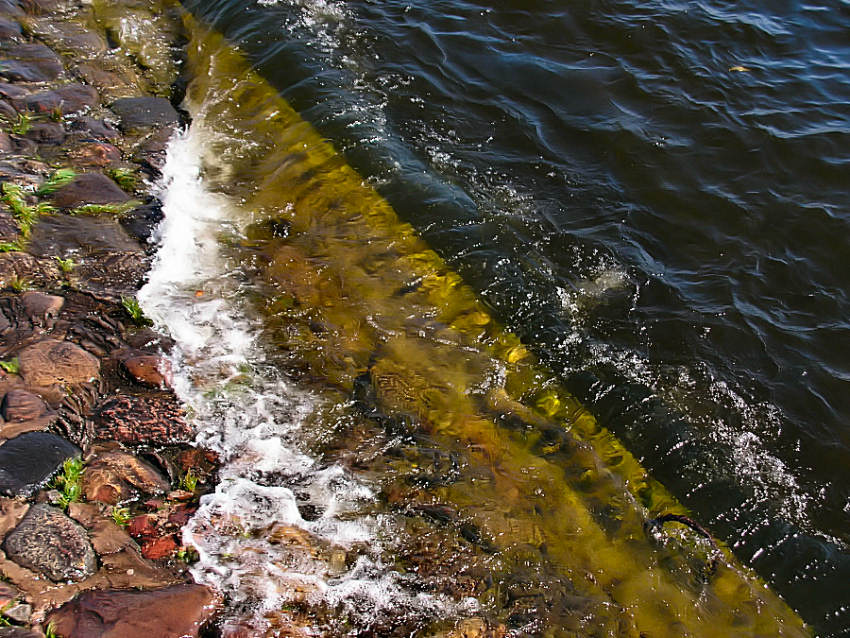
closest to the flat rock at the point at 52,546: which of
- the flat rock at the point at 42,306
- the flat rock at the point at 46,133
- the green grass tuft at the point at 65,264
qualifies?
the flat rock at the point at 42,306

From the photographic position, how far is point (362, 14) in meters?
9.75

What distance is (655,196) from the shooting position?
717 cm

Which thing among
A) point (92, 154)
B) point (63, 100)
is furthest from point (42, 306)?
point (63, 100)

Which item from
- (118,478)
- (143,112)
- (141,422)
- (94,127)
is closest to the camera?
(118,478)

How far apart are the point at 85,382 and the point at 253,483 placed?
1306 millimetres

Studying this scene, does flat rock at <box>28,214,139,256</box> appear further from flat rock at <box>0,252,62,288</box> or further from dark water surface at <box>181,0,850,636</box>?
dark water surface at <box>181,0,850,636</box>

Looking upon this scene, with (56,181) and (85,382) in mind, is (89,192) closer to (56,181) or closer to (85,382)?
(56,181)

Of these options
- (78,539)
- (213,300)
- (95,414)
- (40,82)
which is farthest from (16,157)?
(78,539)

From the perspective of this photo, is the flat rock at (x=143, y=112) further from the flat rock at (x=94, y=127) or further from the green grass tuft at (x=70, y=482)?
the green grass tuft at (x=70, y=482)

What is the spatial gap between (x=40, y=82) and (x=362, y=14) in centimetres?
448

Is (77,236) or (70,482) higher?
(77,236)

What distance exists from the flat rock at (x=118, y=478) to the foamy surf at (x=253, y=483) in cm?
33

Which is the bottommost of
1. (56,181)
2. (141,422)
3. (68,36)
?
(141,422)

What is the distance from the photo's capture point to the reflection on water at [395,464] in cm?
372
